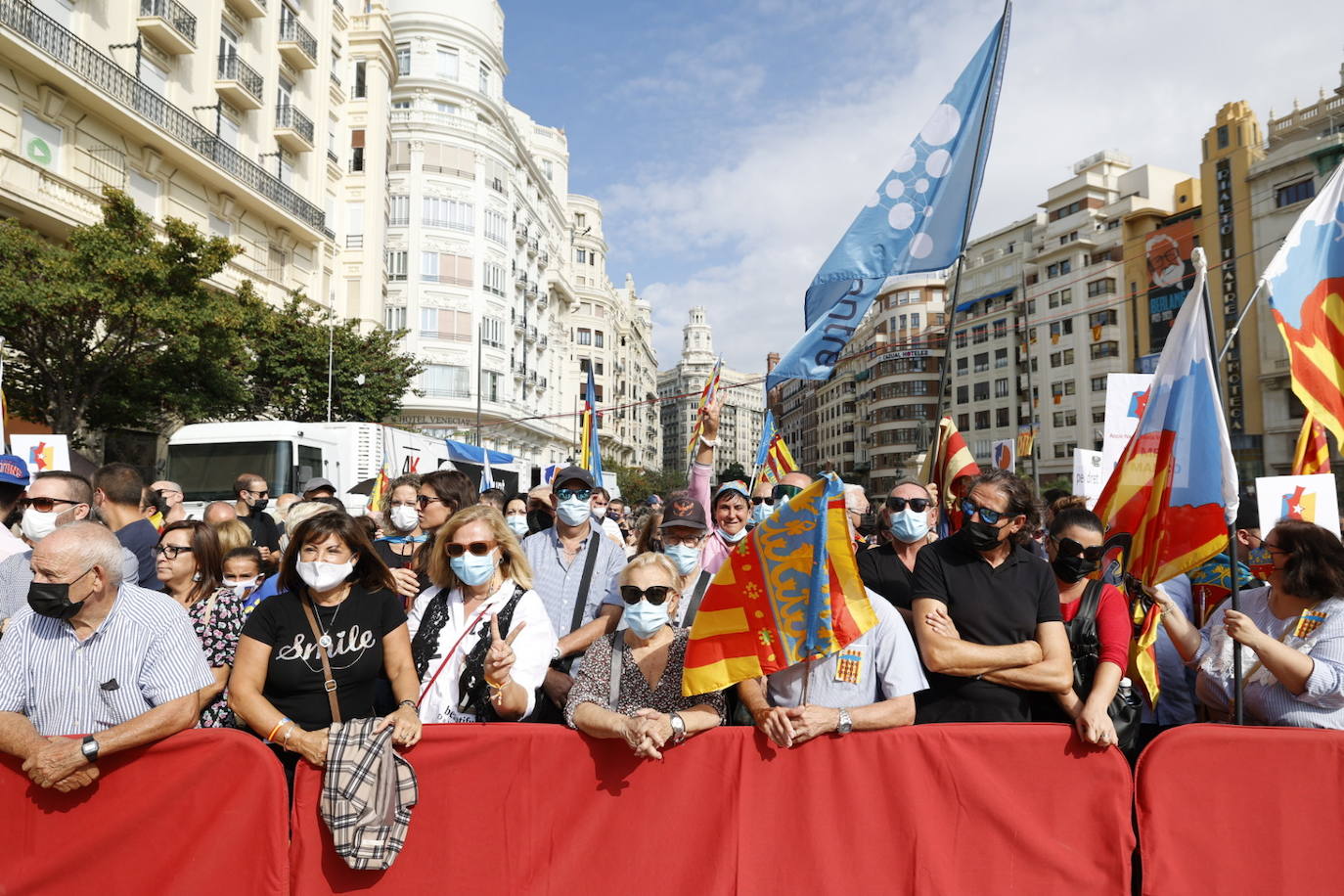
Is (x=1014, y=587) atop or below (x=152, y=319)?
below

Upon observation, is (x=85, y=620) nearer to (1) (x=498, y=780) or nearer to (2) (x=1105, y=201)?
(1) (x=498, y=780)

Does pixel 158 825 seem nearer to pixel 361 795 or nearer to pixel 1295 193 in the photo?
pixel 361 795

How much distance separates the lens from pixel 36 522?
4996 millimetres

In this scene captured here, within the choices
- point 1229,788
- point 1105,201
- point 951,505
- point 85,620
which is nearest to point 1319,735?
point 1229,788

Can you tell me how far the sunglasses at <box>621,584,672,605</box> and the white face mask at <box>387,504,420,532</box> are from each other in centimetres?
374

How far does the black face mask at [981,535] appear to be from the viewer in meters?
3.67

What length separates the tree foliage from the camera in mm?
15438

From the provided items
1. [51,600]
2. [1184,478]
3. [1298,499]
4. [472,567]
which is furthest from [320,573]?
[1298,499]

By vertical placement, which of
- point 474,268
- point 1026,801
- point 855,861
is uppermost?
point 474,268

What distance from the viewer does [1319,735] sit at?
343cm

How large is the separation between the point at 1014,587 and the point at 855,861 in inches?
51.0

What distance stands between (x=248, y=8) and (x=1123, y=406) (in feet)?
95.1

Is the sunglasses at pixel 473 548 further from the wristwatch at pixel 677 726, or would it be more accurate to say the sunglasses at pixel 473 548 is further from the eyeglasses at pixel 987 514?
the eyeglasses at pixel 987 514

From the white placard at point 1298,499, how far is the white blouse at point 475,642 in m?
5.77
